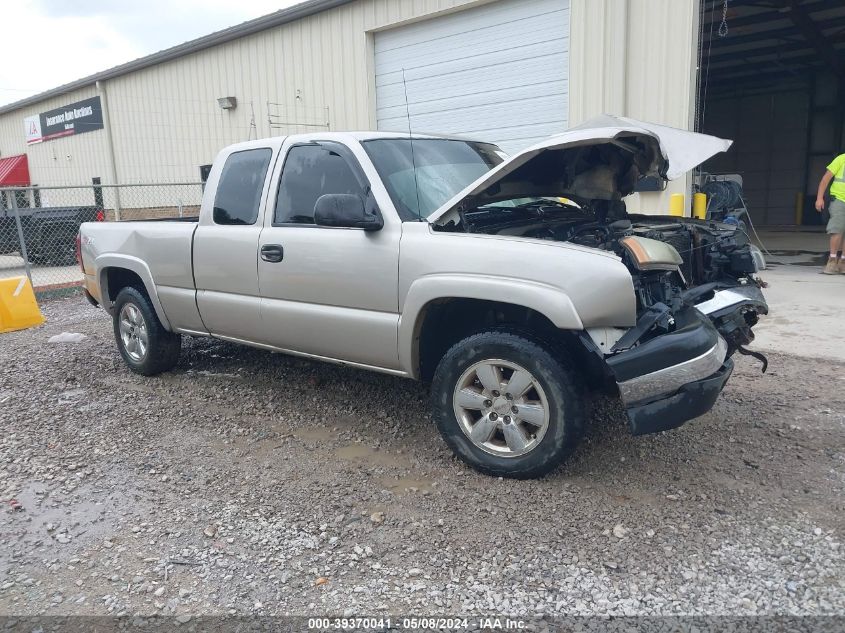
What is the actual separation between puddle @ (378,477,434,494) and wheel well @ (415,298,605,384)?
2.07ft

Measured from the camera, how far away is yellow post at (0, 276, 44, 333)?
8.20m

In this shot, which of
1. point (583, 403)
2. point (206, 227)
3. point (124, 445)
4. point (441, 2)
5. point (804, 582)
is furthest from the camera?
point (441, 2)

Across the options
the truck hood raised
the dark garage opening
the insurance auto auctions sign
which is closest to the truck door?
the truck hood raised

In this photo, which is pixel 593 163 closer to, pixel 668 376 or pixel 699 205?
pixel 668 376

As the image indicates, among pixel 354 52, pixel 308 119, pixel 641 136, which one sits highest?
pixel 354 52

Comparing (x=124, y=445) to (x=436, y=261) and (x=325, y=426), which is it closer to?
(x=325, y=426)

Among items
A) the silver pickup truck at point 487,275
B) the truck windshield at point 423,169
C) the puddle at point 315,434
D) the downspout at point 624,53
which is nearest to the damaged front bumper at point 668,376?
the silver pickup truck at point 487,275

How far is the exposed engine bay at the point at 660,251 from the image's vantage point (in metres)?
3.40

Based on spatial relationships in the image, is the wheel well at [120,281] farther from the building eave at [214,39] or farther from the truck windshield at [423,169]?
the building eave at [214,39]

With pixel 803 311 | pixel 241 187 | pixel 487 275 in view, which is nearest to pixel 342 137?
pixel 241 187

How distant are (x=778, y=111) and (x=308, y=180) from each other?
2356 cm

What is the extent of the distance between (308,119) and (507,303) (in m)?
11.0

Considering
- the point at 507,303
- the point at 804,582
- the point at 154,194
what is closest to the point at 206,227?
the point at 507,303

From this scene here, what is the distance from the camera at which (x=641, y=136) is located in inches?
144
